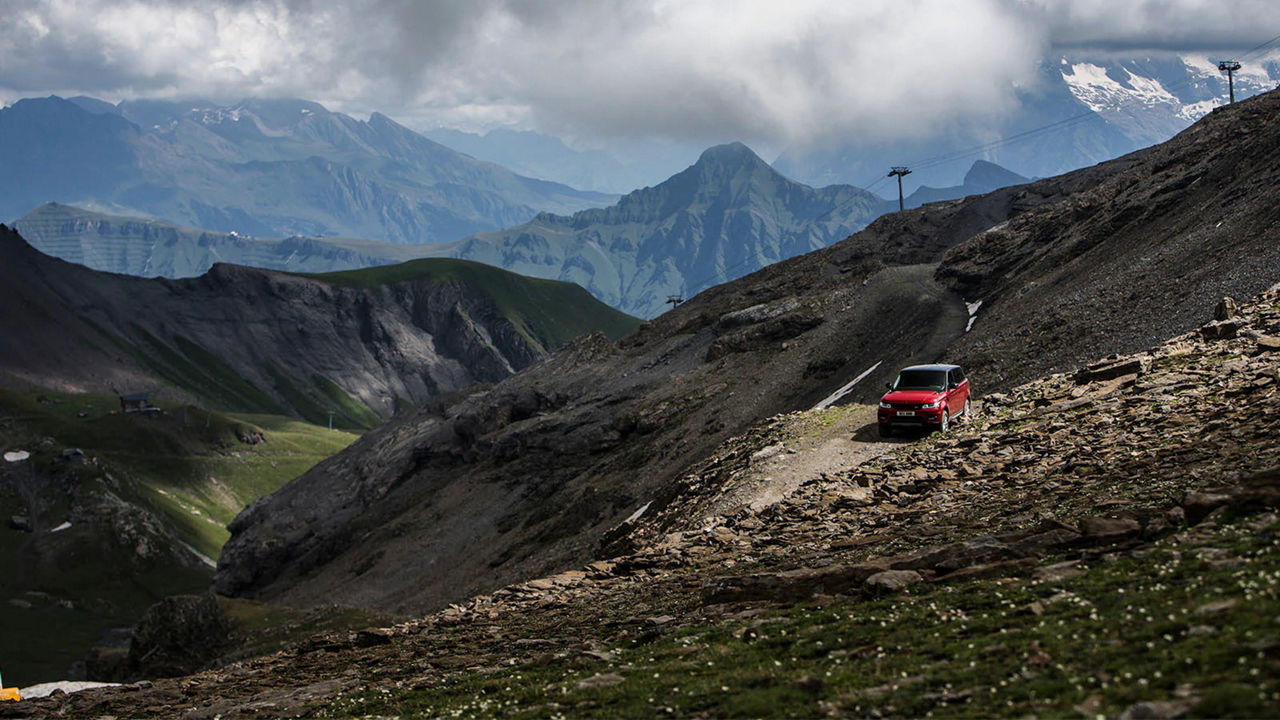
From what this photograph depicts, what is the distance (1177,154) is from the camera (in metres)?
77.2

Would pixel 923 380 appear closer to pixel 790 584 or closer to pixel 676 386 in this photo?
pixel 790 584

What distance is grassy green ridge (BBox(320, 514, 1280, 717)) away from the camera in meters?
11.6

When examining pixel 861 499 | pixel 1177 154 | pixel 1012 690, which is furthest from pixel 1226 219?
pixel 1012 690

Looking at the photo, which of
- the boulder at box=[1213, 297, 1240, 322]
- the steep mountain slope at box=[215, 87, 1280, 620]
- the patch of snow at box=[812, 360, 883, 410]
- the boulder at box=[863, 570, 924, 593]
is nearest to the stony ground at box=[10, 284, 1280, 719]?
the boulder at box=[863, 570, 924, 593]

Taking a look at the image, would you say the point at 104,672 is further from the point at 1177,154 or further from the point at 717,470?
the point at 1177,154

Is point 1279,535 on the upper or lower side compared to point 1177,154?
lower

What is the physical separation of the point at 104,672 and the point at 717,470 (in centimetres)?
6473

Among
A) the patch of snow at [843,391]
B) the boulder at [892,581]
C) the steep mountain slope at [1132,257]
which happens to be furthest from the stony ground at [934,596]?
the patch of snow at [843,391]

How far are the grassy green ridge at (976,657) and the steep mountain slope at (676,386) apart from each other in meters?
18.3

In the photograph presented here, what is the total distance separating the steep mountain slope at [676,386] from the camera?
2292 inches

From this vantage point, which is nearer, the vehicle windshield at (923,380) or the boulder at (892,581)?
the boulder at (892,581)

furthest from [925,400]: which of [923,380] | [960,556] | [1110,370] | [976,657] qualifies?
[976,657]

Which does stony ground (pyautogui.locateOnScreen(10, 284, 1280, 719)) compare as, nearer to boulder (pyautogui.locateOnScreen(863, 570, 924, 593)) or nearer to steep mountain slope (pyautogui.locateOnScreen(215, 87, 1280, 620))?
boulder (pyautogui.locateOnScreen(863, 570, 924, 593))

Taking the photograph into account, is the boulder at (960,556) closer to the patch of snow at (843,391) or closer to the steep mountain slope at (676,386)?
the steep mountain slope at (676,386)
